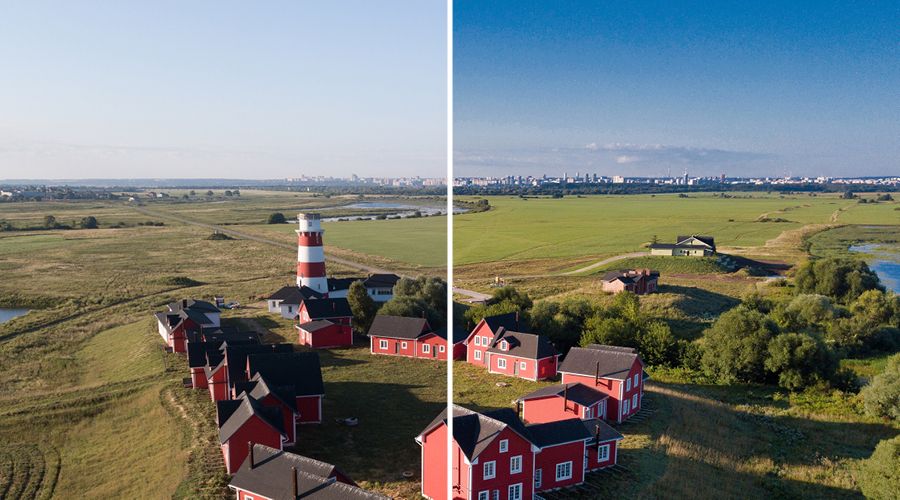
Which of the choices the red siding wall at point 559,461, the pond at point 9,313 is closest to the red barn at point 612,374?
the red siding wall at point 559,461

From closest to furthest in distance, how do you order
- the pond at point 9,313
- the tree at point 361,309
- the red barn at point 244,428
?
the red barn at point 244,428, the tree at point 361,309, the pond at point 9,313

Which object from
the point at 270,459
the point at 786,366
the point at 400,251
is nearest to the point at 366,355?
the point at 400,251

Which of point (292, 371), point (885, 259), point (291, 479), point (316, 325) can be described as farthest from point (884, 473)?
point (316, 325)

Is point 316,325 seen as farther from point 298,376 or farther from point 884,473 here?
point 884,473

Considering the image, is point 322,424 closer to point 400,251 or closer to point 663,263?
point 400,251

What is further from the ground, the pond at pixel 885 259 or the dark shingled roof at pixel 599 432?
the pond at pixel 885 259

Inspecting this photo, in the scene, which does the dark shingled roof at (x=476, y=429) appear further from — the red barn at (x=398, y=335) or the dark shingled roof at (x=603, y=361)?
the red barn at (x=398, y=335)

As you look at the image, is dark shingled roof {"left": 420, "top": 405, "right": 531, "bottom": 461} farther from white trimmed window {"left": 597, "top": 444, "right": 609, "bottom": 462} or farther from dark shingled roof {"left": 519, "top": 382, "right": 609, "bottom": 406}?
dark shingled roof {"left": 519, "top": 382, "right": 609, "bottom": 406}
